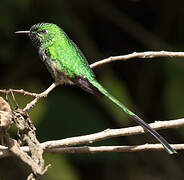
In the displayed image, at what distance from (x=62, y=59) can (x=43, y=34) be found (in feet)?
1.01

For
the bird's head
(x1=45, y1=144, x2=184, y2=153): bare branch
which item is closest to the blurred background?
the bird's head

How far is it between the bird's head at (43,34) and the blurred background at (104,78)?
81 cm

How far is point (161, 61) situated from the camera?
424 centimetres

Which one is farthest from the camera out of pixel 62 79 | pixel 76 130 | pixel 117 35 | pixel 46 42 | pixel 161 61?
pixel 117 35

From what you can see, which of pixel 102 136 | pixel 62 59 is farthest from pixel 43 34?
pixel 102 136

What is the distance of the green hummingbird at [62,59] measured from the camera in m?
2.46

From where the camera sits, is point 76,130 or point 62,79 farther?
point 76,130

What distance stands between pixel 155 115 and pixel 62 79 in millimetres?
2037

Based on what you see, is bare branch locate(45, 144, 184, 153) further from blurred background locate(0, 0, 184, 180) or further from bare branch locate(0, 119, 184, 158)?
blurred background locate(0, 0, 184, 180)

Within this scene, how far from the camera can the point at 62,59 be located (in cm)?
271

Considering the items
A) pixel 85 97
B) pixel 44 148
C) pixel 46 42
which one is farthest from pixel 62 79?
pixel 85 97

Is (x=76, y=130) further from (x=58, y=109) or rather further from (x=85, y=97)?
(x=85, y=97)

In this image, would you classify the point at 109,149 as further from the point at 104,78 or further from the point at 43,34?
the point at 104,78

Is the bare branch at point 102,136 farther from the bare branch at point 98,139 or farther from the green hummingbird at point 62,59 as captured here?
the green hummingbird at point 62,59
